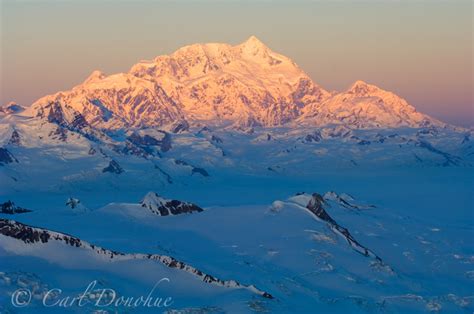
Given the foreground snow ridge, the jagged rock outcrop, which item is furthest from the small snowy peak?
the foreground snow ridge

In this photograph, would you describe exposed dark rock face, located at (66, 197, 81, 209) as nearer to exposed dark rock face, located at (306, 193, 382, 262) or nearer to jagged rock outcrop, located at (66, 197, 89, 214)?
jagged rock outcrop, located at (66, 197, 89, 214)

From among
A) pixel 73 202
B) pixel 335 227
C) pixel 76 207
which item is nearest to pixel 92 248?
pixel 335 227

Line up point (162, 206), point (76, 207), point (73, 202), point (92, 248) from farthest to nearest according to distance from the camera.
A: 1. point (73, 202)
2. point (76, 207)
3. point (162, 206)
4. point (92, 248)

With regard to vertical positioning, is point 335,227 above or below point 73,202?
above

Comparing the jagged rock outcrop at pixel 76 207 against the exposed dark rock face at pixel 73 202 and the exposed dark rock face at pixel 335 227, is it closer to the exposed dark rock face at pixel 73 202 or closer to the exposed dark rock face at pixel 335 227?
the exposed dark rock face at pixel 73 202

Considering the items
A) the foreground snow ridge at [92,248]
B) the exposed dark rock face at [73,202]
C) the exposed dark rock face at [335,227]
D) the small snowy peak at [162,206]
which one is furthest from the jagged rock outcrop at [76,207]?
Result: the foreground snow ridge at [92,248]

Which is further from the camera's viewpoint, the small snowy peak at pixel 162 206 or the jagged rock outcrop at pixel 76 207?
the jagged rock outcrop at pixel 76 207

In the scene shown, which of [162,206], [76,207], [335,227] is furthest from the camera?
[76,207]

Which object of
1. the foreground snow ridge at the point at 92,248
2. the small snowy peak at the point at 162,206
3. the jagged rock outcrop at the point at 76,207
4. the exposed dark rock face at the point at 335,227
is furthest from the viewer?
the jagged rock outcrop at the point at 76,207

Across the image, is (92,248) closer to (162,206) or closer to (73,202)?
(162,206)
